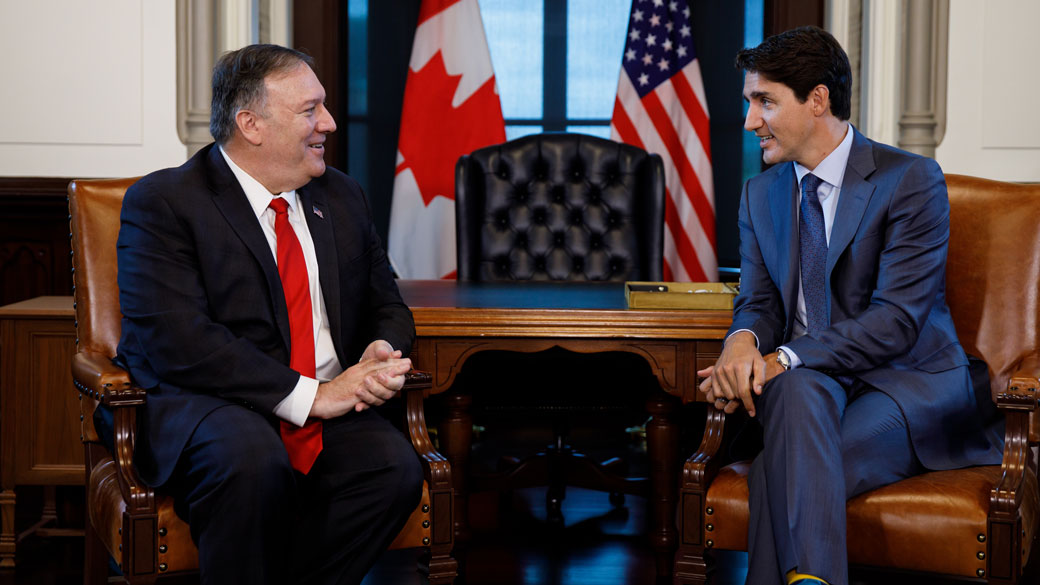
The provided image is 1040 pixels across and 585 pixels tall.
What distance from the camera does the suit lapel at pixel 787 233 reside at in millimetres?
2320

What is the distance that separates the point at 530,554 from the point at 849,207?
1481 mm

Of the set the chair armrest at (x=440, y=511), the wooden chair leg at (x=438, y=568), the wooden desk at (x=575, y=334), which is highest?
the wooden desk at (x=575, y=334)

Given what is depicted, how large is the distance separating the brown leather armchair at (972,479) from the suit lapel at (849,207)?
0.36m

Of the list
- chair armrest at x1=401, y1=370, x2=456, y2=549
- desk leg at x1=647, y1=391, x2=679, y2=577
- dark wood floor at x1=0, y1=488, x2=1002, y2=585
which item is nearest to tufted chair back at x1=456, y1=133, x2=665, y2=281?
dark wood floor at x1=0, y1=488, x2=1002, y2=585

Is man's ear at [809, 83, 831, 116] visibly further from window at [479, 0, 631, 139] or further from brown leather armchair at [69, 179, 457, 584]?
window at [479, 0, 631, 139]

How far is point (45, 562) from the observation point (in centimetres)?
302

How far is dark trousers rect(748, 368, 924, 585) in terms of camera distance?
190 cm

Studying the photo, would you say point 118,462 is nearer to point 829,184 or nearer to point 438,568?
point 438,568

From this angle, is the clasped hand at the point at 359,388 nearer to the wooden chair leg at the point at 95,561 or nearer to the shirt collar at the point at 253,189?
the shirt collar at the point at 253,189

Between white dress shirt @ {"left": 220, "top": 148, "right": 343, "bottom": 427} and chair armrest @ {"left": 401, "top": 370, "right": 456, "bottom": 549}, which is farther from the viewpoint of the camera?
white dress shirt @ {"left": 220, "top": 148, "right": 343, "bottom": 427}

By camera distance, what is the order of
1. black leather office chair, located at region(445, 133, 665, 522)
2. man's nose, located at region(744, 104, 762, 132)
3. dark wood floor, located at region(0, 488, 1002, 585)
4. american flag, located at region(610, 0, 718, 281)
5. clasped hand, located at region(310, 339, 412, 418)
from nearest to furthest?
1. clasped hand, located at region(310, 339, 412, 418)
2. man's nose, located at region(744, 104, 762, 132)
3. dark wood floor, located at region(0, 488, 1002, 585)
4. black leather office chair, located at region(445, 133, 665, 522)
5. american flag, located at region(610, 0, 718, 281)

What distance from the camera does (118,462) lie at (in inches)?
78.2

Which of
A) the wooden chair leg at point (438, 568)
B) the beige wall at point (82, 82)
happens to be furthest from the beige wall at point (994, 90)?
the beige wall at point (82, 82)

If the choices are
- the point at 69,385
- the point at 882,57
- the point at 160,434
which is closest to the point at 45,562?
the point at 69,385
